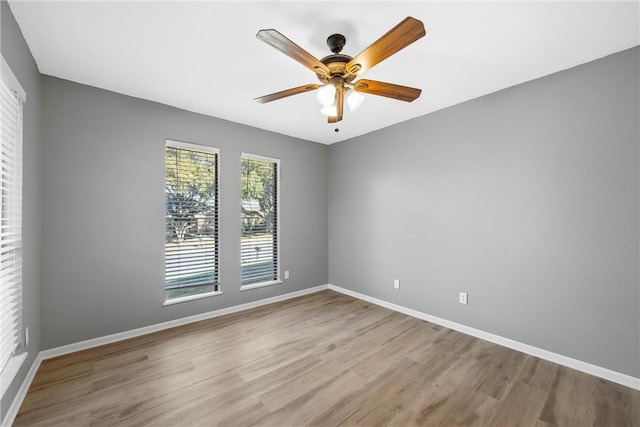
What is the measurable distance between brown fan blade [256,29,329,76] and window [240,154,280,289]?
2.29 m

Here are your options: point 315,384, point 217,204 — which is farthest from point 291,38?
point 315,384

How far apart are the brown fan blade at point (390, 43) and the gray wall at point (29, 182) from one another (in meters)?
2.20

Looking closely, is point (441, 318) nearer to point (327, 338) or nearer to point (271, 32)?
point (327, 338)

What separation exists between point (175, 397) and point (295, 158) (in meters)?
3.40

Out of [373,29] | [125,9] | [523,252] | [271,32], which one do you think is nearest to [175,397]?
[271,32]

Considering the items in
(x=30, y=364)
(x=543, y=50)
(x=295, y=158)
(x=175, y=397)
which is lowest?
(x=175, y=397)

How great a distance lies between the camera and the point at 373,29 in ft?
6.22

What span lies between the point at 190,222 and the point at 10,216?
63.6 inches

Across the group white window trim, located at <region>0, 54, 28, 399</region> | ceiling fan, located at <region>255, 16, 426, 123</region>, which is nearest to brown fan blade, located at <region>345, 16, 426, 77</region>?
ceiling fan, located at <region>255, 16, 426, 123</region>

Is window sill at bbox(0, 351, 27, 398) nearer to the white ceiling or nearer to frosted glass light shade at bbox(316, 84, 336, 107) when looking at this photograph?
the white ceiling

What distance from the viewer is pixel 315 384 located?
215 cm

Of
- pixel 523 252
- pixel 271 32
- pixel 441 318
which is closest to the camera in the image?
pixel 271 32

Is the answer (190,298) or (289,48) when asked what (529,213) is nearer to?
(289,48)

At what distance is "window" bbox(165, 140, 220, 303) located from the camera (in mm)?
3238
